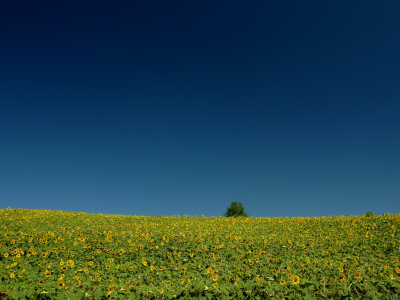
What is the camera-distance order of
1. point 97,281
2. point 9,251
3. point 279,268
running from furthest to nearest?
1. point 9,251
2. point 279,268
3. point 97,281

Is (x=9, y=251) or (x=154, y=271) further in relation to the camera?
(x=9, y=251)

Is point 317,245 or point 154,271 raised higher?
point 317,245

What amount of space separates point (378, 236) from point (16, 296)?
1484 centimetres

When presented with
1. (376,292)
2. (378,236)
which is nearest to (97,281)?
(376,292)

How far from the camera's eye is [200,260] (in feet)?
32.4

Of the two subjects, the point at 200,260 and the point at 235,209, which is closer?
the point at 200,260

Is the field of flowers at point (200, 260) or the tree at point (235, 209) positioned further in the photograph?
the tree at point (235, 209)

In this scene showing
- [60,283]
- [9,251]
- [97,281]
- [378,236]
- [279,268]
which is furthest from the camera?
[378,236]

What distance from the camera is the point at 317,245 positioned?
11.4 meters

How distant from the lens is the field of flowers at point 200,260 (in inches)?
Answer: 257

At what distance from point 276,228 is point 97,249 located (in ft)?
32.5

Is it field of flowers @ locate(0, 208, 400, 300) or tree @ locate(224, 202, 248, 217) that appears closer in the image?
field of flowers @ locate(0, 208, 400, 300)

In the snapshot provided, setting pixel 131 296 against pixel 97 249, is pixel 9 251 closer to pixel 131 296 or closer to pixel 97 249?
pixel 97 249

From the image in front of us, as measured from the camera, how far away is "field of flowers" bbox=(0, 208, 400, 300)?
21.4 feet
